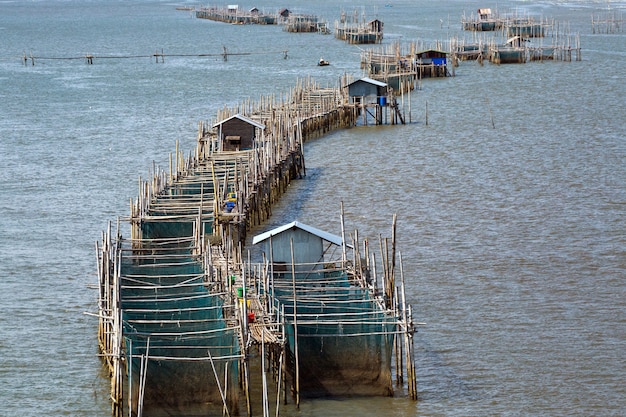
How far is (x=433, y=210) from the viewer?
28406 mm

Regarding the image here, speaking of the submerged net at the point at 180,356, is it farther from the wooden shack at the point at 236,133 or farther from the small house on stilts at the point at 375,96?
the small house on stilts at the point at 375,96

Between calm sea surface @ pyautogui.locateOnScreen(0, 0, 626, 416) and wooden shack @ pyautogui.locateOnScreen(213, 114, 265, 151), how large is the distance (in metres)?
1.91

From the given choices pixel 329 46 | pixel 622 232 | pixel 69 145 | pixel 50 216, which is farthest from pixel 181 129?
pixel 329 46

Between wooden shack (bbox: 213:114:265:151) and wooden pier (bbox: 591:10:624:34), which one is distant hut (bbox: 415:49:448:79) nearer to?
wooden shack (bbox: 213:114:265:151)

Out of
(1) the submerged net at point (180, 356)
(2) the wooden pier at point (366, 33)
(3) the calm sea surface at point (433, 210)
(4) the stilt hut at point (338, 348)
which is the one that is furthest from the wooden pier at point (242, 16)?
(4) the stilt hut at point (338, 348)

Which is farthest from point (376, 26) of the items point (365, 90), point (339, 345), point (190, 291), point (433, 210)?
point (339, 345)

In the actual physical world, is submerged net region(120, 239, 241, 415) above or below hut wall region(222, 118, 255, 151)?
below

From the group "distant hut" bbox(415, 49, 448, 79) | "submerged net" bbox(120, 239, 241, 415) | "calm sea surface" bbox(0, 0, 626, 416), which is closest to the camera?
"submerged net" bbox(120, 239, 241, 415)

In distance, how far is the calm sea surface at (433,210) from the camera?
17.6 meters

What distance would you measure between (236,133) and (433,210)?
6.73m

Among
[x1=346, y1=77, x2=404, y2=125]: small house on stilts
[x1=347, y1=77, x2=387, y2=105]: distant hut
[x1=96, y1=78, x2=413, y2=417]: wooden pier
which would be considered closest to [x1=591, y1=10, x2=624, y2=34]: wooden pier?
[x1=346, y1=77, x2=404, y2=125]: small house on stilts

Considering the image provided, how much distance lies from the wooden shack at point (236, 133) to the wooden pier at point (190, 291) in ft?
2.20

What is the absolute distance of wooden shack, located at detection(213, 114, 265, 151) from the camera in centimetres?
3175

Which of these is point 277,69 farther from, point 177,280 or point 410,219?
point 177,280
